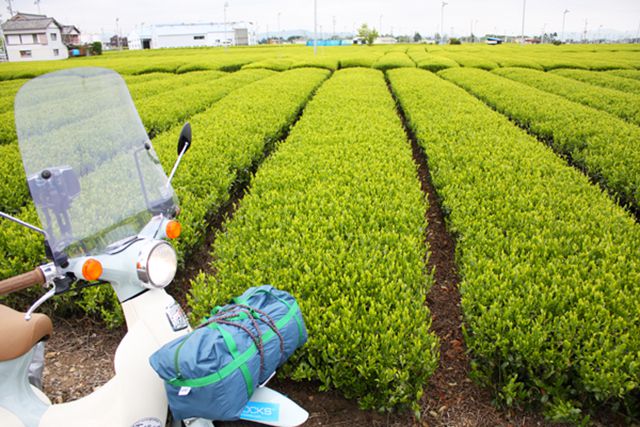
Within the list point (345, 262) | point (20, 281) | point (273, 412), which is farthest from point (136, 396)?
point (345, 262)

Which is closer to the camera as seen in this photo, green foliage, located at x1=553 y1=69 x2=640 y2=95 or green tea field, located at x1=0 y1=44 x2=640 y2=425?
green tea field, located at x1=0 y1=44 x2=640 y2=425

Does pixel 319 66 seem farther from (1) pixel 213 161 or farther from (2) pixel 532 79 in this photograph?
(1) pixel 213 161

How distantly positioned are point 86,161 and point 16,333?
2.98 feet

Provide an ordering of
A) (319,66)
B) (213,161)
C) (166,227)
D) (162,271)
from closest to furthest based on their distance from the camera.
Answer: (162,271), (166,227), (213,161), (319,66)

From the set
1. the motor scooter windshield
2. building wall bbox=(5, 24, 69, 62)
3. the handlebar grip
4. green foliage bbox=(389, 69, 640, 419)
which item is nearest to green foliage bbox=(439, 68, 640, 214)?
green foliage bbox=(389, 69, 640, 419)

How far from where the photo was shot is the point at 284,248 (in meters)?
3.59

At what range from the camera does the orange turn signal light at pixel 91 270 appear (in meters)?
1.82

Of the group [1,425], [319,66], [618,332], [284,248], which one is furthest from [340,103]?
[319,66]

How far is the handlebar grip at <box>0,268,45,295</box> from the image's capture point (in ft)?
5.76

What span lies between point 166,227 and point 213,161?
3.85m

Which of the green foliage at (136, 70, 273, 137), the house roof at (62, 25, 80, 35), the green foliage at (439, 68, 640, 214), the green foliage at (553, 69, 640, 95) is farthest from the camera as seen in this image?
the house roof at (62, 25, 80, 35)

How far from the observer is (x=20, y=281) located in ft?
5.85

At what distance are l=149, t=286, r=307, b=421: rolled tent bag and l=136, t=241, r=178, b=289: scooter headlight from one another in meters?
0.30

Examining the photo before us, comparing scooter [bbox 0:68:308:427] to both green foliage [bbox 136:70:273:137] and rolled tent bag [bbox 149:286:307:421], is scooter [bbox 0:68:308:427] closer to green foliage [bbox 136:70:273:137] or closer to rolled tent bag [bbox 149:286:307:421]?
rolled tent bag [bbox 149:286:307:421]
